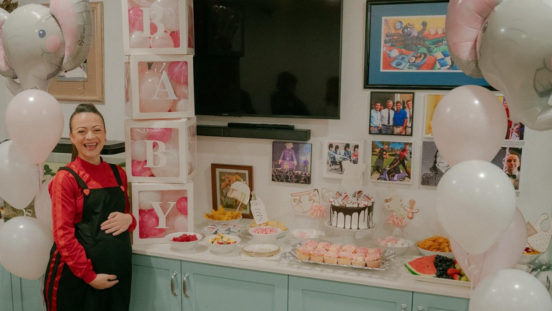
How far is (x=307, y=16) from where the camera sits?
2582 millimetres

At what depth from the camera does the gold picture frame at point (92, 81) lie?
119 inches

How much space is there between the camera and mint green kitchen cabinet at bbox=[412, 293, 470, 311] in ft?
6.78

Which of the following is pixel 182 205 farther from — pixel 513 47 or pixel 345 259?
Answer: pixel 513 47

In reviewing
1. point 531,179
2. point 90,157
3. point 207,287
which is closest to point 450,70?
point 531,179

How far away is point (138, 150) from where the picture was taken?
102 inches

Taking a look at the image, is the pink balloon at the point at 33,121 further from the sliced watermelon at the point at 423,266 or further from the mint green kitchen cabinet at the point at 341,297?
the sliced watermelon at the point at 423,266

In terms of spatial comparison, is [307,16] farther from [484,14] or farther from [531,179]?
[531,179]

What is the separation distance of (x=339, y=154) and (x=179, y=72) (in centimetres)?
95

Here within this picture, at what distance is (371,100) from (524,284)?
1.28 metres

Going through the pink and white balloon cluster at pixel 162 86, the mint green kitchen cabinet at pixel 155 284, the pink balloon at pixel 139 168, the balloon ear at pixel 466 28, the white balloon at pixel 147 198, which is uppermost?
the balloon ear at pixel 466 28

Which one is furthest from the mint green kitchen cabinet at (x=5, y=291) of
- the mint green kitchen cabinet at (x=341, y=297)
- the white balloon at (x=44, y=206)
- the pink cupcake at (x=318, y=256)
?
the pink cupcake at (x=318, y=256)

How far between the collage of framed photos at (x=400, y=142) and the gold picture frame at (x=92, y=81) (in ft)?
5.47

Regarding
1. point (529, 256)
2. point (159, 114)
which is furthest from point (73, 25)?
point (529, 256)

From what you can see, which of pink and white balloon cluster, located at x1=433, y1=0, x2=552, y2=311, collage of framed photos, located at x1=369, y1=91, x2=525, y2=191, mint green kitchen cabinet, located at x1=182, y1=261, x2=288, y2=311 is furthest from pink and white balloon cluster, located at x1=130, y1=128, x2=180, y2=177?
pink and white balloon cluster, located at x1=433, y1=0, x2=552, y2=311
